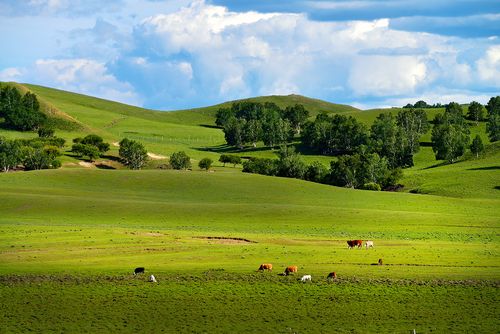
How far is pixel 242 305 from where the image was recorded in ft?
137

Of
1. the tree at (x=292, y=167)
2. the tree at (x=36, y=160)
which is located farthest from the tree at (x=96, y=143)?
the tree at (x=292, y=167)

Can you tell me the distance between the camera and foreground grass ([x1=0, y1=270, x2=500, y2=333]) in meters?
38.2

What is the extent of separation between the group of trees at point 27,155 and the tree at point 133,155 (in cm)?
1412

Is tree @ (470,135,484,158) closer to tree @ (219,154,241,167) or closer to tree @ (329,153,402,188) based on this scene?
tree @ (329,153,402,188)

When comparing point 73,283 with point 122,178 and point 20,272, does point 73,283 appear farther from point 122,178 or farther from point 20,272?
point 122,178

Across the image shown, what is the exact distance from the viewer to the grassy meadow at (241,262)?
39594 millimetres

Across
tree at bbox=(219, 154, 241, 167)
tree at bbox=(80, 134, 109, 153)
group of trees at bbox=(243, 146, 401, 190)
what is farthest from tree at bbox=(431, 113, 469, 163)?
tree at bbox=(80, 134, 109, 153)

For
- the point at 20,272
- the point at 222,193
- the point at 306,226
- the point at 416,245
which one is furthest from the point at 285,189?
the point at 20,272

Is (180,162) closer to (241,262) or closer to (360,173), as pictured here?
(360,173)

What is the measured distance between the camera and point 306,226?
8350 cm

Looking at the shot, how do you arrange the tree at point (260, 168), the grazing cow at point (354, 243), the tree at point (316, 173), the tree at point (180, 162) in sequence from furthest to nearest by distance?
1. the tree at point (180, 162)
2. the tree at point (260, 168)
3. the tree at point (316, 173)
4. the grazing cow at point (354, 243)

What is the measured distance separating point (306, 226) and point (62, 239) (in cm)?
2903

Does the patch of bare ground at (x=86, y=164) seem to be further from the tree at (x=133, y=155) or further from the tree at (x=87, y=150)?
the tree at (x=133, y=155)

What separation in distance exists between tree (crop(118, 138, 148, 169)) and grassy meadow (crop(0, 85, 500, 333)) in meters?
51.4
